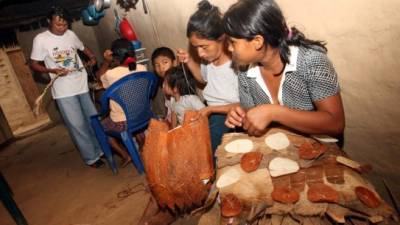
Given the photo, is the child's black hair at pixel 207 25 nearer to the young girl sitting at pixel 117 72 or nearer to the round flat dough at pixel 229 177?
the round flat dough at pixel 229 177

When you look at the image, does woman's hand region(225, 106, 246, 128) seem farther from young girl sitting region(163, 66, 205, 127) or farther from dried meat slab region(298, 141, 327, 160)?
young girl sitting region(163, 66, 205, 127)

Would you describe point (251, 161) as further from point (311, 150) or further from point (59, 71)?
point (59, 71)

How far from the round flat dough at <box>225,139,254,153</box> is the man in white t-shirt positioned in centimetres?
297

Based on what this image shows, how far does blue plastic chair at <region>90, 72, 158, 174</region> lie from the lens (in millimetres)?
3268

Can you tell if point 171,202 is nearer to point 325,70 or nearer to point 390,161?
point 325,70

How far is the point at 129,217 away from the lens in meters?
2.97

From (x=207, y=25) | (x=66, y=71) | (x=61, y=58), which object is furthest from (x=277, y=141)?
(x=61, y=58)

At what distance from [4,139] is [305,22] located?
6871 millimetres

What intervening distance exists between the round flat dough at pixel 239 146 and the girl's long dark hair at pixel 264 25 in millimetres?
521

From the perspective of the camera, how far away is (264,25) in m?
1.45

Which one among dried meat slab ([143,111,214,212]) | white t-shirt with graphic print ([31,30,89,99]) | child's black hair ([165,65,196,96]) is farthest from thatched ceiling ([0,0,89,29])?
dried meat slab ([143,111,214,212])

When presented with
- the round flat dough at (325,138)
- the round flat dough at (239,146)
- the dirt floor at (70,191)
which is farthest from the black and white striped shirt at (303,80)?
the dirt floor at (70,191)

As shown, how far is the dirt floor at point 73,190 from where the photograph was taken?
3.03 m

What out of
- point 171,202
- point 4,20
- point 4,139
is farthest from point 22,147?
point 171,202
